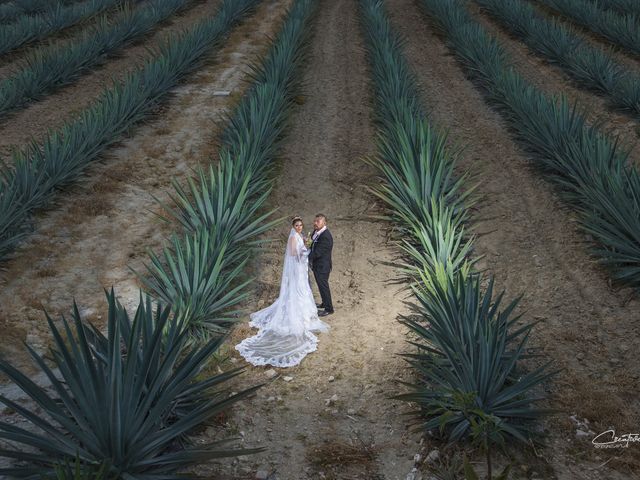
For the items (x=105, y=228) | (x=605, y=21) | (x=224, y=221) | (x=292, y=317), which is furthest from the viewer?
(x=605, y=21)

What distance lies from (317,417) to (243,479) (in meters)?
1.09

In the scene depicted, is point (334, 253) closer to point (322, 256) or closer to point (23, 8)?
point (322, 256)

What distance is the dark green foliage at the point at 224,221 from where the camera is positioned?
7.09 metres

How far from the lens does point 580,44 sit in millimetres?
17047

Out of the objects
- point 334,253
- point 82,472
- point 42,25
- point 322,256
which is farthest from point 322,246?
point 42,25

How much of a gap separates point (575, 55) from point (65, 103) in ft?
33.9

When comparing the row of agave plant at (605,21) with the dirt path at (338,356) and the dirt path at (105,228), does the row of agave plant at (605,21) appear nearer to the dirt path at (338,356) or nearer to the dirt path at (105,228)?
the dirt path at (338,356)

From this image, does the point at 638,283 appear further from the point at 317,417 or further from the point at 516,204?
Result: the point at 317,417

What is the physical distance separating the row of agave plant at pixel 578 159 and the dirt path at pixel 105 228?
508 cm

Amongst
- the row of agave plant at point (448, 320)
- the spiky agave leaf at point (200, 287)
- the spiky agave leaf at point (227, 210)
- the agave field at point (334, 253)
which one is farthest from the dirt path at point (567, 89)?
the spiky agave leaf at point (200, 287)

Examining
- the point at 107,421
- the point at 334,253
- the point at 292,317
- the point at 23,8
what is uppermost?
the point at 23,8

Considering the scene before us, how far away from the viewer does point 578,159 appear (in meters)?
9.41

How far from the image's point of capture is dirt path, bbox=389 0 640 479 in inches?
215

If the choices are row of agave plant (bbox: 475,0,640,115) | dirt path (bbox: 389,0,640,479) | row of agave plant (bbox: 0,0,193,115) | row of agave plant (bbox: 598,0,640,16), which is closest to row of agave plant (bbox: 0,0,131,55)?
row of agave plant (bbox: 0,0,193,115)
